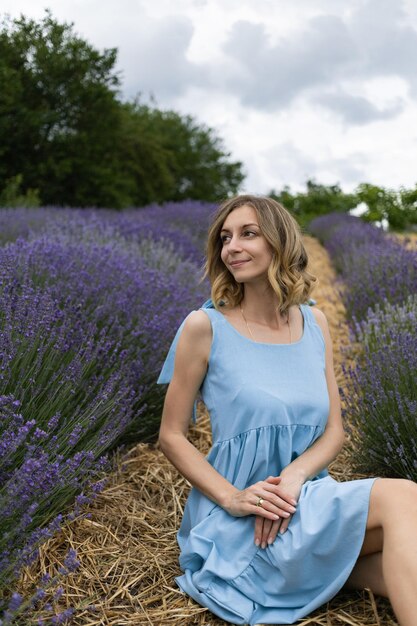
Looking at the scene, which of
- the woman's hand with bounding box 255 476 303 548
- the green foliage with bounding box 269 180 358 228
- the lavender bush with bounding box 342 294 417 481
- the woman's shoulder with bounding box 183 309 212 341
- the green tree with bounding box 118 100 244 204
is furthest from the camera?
the green foliage with bounding box 269 180 358 228

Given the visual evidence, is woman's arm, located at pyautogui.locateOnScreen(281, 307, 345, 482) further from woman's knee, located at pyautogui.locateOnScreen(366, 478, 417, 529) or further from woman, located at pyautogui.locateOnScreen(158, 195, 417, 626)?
woman's knee, located at pyautogui.locateOnScreen(366, 478, 417, 529)

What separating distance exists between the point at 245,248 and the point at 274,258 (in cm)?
10

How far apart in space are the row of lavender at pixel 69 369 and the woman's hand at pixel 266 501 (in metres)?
0.42

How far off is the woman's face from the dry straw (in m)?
0.34

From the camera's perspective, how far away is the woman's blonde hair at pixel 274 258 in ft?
7.53

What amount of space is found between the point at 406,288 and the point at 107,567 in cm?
356

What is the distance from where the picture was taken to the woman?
1.96 m

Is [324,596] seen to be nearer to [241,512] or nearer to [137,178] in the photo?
[241,512]

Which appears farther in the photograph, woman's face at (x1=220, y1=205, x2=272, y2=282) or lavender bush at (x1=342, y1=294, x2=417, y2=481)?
lavender bush at (x1=342, y1=294, x2=417, y2=481)

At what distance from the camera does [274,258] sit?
2.32m

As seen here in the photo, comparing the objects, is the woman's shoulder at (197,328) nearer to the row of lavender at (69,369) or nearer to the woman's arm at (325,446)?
the row of lavender at (69,369)

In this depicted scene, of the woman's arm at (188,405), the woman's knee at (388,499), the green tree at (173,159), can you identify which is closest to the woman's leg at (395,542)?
the woman's knee at (388,499)

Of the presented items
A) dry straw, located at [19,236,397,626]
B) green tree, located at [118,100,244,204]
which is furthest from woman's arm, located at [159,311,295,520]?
green tree, located at [118,100,244,204]

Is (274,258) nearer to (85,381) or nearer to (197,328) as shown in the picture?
(197,328)
